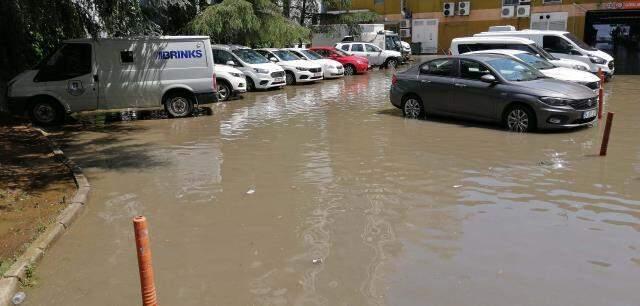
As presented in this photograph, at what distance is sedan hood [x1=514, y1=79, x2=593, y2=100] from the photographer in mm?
10164

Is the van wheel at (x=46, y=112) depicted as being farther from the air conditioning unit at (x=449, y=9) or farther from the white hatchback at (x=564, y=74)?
the air conditioning unit at (x=449, y=9)

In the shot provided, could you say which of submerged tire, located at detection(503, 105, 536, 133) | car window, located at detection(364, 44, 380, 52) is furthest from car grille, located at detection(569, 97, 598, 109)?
car window, located at detection(364, 44, 380, 52)

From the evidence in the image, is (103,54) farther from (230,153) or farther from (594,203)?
(594,203)

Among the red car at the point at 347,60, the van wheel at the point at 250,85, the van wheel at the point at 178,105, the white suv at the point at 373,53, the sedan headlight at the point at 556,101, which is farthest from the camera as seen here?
the white suv at the point at 373,53

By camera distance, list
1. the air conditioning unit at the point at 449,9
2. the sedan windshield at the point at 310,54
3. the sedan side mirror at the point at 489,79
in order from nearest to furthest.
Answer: the sedan side mirror at the point at 489,79 → the sedan windshield at the point at 310,54 → the air conditioning unit at the point at 449,9

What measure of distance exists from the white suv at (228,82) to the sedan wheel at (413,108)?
6.20 m

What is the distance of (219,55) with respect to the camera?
18172 millimetres

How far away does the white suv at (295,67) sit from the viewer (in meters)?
21.9

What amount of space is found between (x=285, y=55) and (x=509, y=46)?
9.09m

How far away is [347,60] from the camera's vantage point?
2708 centimetres

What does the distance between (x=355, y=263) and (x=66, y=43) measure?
10.2 m

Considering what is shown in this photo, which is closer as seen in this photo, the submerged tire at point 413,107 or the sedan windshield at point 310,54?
the submerged tire at point 413,107

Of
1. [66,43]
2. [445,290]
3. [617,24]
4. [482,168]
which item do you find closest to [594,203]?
[482,168]

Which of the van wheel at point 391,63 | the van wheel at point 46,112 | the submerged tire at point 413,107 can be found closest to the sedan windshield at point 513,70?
the submerged tire at point 413,107
